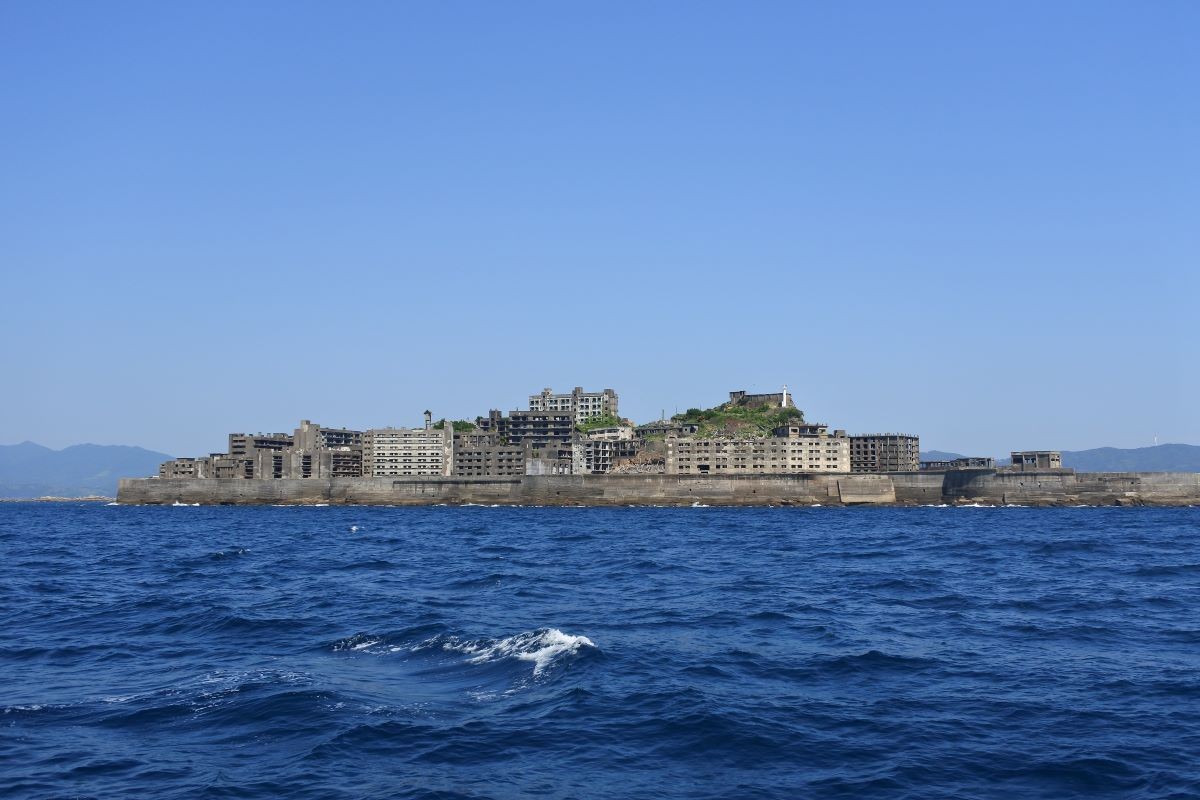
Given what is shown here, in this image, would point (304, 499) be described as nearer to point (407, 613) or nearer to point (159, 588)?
point (159, 588)

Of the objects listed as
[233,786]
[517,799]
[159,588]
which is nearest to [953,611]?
[517,799]

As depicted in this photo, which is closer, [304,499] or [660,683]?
[660,683]

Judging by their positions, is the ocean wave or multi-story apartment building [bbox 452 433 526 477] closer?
the ocean wave

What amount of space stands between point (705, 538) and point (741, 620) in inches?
1817

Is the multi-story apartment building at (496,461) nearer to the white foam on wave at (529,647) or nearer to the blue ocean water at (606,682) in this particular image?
the blue ocean water at (606,682)

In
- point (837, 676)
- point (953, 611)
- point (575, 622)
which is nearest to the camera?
point (837, 676)

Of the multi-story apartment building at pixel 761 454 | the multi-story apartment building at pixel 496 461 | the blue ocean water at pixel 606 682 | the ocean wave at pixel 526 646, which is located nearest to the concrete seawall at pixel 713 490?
the multi-story apartment building at pixel 761 454

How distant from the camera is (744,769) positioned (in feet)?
56.5

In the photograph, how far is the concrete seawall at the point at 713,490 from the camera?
14112 cm

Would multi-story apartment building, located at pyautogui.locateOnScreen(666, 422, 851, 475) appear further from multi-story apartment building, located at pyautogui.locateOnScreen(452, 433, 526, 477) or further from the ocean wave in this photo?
the ocean wave

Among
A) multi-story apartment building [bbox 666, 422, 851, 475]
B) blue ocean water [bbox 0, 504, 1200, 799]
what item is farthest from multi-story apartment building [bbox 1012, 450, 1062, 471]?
blue ocean water [bbox 0, 504, 1200, 799]

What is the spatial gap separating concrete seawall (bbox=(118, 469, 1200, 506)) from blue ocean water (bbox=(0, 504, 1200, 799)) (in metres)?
96.5

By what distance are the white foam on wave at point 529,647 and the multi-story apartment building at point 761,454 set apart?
149 meters

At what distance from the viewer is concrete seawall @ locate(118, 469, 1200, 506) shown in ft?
463
